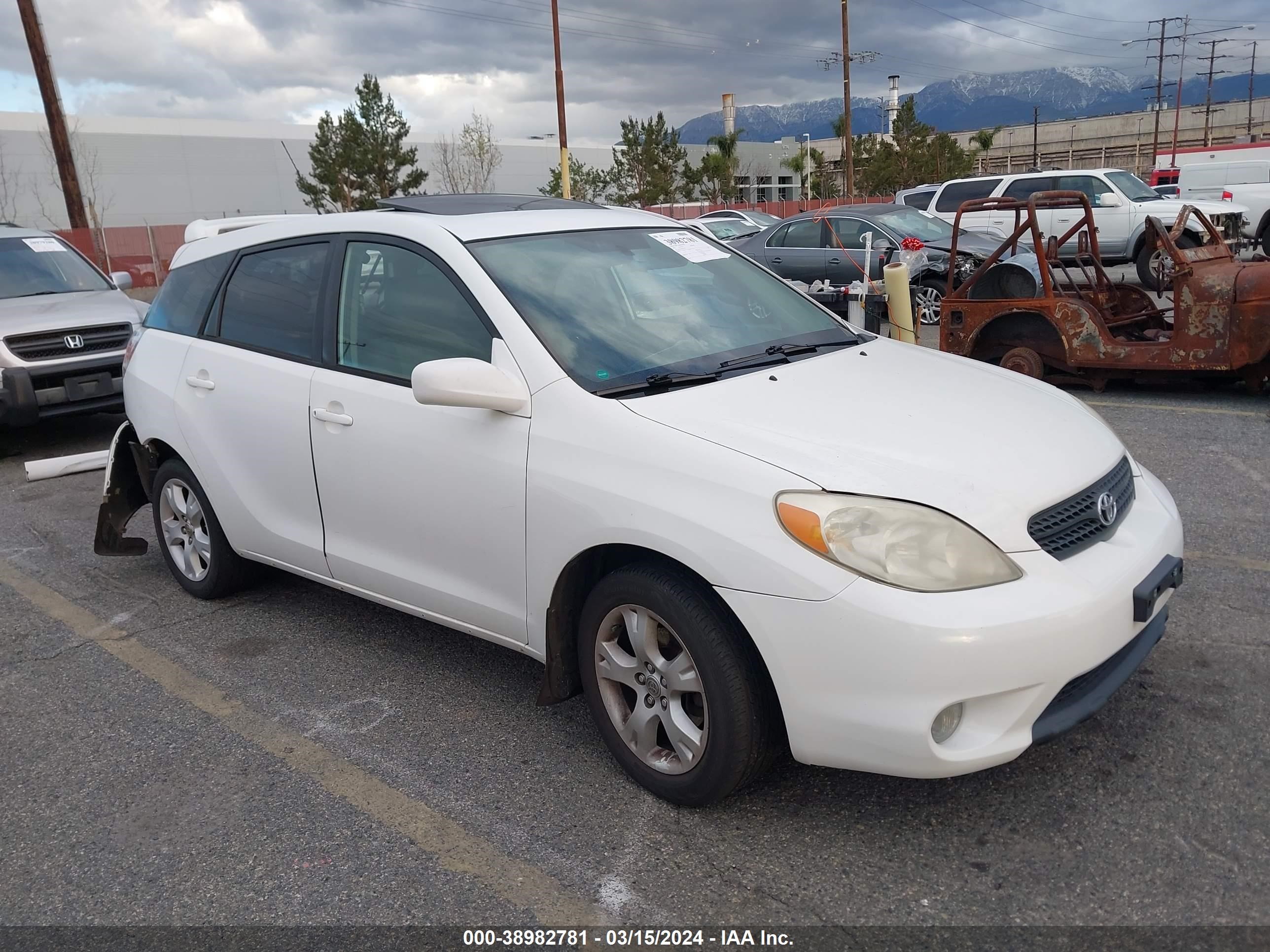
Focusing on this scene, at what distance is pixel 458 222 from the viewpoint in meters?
3.65

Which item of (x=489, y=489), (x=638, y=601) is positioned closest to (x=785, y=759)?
(x=638, y=601)

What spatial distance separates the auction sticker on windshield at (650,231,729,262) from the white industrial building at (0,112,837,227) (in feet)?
133

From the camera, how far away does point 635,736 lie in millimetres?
2988

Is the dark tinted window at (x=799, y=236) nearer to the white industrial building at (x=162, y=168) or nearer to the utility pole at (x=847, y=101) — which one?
the utility pole at (x=847, y=101)

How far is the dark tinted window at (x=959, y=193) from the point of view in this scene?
18.8 metres

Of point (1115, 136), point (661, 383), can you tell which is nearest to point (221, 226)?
point (661, 383)

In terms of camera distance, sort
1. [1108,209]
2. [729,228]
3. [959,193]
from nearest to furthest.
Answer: [1108,209] < [959,193] < [729,228]

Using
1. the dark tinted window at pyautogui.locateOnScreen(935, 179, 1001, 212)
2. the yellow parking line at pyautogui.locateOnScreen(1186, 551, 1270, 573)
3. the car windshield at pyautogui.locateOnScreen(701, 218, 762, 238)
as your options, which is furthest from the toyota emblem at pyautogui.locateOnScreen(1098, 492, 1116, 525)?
the car windshield at pyautogui.locateOnScreen(701, 218, 762, 238)

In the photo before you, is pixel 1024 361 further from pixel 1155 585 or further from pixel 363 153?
pixel 363 153

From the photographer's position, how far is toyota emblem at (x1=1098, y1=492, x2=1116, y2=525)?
2857 mm

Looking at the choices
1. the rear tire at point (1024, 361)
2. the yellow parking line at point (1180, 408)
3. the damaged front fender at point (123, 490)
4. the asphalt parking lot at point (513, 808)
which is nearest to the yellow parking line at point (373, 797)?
the asphalt parking lot at point (513, 808)

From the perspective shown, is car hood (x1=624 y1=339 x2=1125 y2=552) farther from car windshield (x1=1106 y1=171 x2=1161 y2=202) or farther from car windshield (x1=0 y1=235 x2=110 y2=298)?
car windshield (x1=1106 y1=171 x2=1161 y2=202)

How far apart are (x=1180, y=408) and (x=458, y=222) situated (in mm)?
6499

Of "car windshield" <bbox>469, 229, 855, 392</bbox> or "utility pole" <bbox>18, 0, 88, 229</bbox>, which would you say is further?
"utility pole" <bbox>18, 0, 88, 229</bbox>
